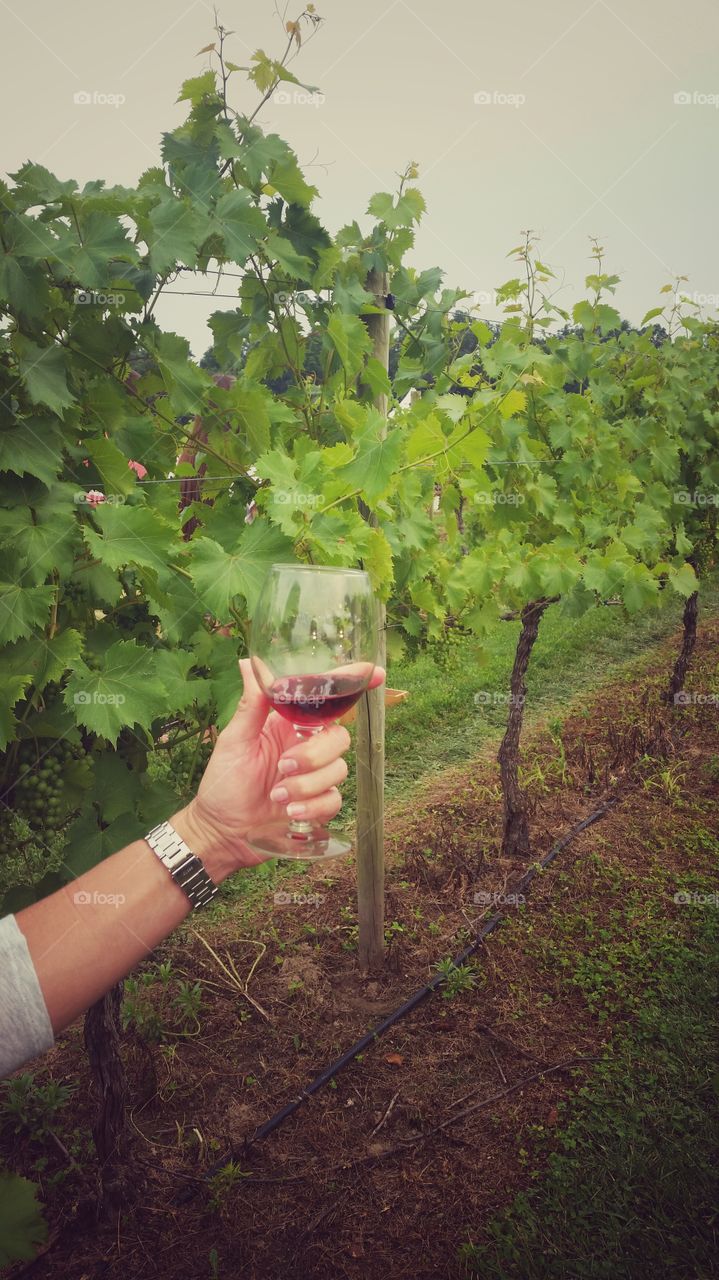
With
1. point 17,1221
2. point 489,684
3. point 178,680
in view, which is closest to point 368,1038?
point 178,680

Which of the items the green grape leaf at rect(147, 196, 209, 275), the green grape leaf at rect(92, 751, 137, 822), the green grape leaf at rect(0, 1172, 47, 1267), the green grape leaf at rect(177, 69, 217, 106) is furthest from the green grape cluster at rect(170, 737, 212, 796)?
the green grape leaf at rect(177, 69, 217, 106)

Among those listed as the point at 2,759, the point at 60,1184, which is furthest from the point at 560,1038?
the point at 2,759

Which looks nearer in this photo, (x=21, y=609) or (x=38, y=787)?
(x=21, y=609)

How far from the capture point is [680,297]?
606 cm

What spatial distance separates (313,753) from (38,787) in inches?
42.0

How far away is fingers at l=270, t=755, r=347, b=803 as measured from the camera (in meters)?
1.21

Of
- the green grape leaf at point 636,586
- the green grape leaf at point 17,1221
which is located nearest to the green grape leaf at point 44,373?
the green grape leaf at point 17,1221

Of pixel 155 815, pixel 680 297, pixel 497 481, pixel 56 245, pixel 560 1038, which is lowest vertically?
pixel 560 1038

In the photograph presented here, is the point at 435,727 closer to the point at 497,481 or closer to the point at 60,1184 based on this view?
the point at 497,481

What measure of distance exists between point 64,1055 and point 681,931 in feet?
9.13

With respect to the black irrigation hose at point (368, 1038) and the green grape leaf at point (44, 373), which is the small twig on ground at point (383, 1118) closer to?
the black irrigation hose at point (368, 1038)

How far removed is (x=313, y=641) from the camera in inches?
45.2

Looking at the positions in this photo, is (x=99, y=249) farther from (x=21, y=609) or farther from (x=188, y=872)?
(x=188, y=872)

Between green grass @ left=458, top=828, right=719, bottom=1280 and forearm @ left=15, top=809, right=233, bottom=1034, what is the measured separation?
5.76 ft
